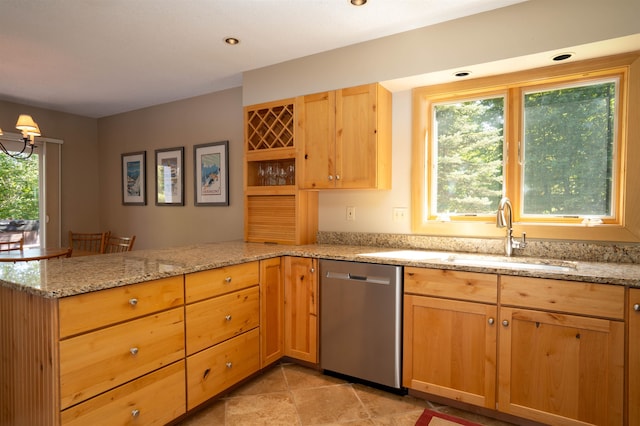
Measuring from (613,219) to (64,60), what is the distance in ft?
13.4

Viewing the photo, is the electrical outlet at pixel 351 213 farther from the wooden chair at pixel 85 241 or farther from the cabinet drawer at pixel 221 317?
the wooden chair at pixel 85 241

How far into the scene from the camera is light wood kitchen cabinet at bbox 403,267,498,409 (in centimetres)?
190

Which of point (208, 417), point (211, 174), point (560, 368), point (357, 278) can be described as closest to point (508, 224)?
point (560, 368)

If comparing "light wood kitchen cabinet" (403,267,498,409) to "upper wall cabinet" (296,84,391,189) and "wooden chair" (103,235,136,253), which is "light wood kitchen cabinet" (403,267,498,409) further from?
"wooden chair" (103,235,136,253)

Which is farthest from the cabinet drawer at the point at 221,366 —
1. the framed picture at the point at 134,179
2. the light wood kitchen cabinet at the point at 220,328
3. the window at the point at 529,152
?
the framed picture at the point at 134,179

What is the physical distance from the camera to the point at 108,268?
Answer: 69.8 inches

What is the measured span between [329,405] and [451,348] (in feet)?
2.59

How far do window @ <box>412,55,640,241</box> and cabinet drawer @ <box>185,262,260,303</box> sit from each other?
1227 millimetres

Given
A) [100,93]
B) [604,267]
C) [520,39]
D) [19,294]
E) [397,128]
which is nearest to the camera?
[19,294]

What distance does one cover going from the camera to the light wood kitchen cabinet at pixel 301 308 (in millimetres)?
2439

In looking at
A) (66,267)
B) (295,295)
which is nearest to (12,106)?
(66,267)

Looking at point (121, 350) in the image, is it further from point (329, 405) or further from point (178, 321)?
point (329, 405)

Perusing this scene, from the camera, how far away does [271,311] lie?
247cm

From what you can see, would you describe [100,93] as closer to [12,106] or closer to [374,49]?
[12,106]
